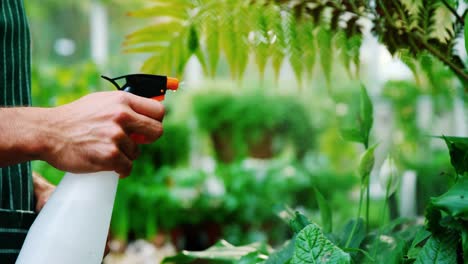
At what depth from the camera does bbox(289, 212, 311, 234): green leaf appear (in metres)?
0.53

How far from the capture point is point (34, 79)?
2.73 metres

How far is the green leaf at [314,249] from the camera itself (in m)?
0.45

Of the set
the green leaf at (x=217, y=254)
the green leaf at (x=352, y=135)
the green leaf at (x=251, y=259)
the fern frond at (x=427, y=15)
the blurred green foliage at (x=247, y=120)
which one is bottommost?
the blurred green foliage at (x=247, y=120)

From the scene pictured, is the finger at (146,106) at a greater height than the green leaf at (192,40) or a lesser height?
lesser

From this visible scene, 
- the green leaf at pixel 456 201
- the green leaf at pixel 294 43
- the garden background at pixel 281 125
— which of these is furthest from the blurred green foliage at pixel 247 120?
the green leaf at pixel 456 201

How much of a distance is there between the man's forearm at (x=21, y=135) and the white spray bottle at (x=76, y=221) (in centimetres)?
4

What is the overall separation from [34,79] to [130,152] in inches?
93.6

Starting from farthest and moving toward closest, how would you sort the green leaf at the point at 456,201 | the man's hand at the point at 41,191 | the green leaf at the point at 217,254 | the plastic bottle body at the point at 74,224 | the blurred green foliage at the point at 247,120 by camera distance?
the blurred green foliage at the point at 247,120 < the man's hand at the point at 41,191 < the green leaf at the point at 217,254 < the plastic bottle body at the point at 74,224 < the green leaf at the point at 456,201

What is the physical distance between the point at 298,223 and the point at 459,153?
0.50 feet

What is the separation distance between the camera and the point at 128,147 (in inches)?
20.6

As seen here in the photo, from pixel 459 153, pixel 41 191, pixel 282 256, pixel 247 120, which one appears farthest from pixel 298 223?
pixel 247 120

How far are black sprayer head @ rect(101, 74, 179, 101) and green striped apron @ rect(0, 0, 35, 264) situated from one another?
0.21 metres

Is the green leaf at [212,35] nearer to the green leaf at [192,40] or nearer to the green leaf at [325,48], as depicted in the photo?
the green leaf at [192,40]

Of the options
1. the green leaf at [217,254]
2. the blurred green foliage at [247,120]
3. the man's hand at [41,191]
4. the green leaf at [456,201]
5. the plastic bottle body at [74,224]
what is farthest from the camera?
the blurred green foliage at [247,120]
